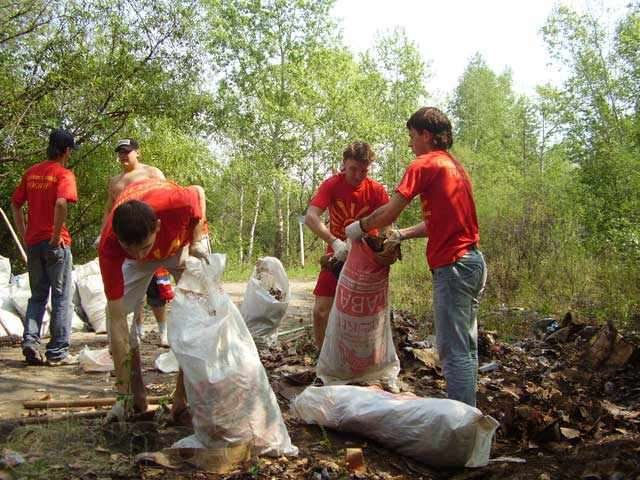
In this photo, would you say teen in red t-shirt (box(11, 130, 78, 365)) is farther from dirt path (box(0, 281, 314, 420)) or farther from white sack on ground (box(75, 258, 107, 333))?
white sack on ground (box(75, 258, 107, 333))

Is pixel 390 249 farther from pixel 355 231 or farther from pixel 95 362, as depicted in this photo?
pixel 95 362

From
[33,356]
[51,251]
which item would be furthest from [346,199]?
[33,356]

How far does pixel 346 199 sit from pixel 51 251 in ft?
8.24

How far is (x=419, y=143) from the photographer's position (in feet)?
10.2

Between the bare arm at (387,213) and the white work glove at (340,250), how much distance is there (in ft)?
2.21

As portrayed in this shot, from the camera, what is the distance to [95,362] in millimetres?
4527

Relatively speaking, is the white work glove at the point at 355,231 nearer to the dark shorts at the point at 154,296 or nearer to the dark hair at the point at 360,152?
the dark hair at the point at 360,152

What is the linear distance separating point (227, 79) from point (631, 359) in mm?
21842

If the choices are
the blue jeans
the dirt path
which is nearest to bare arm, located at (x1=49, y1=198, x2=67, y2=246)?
the blue jeans

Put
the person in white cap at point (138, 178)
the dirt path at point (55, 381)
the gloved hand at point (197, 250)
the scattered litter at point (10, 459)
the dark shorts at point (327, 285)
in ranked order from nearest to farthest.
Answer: the scattered litter at point (10, 459) → the gloved hand at point (197, 250) → the dirt path at point (55, 381) → the dark shorts at point (327, 285) → the person in white cap at point (138, 178)

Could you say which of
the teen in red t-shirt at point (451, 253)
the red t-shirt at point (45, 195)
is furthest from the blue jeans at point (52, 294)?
the teen in red t-shirt at point (451, 253)

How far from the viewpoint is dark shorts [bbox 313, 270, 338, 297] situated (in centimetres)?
418

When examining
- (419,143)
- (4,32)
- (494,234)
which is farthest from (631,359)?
(4,32)

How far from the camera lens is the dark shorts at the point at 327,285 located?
418 cm
